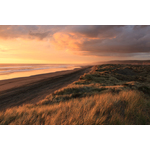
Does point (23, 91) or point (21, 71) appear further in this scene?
point (21, 71)

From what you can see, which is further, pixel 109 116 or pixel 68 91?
pixel 68 91

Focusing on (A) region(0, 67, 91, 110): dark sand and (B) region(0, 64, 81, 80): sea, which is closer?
(A) region(0, 67, 91, 110): dark sand

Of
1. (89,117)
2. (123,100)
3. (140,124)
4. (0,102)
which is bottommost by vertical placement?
(140,124)

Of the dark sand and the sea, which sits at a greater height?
the sea

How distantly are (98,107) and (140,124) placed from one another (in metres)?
1.49

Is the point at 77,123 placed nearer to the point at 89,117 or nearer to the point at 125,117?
the point at 89,117

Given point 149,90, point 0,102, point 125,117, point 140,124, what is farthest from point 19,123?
point 149,90

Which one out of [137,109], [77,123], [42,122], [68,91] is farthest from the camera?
[68,91]

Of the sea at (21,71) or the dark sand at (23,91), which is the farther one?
the sea at (21,71)

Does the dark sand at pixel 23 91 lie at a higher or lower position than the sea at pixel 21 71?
lower

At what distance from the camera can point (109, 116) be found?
133 inches

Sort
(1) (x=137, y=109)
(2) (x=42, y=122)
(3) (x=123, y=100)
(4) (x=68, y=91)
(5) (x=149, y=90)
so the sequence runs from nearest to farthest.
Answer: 1. (2) (x=42, y=122)
2. (1) (x=137, y=109)
3. (3) (x=123, y=100)
4. (5) (x=149, y=90)
5. (4) (x=68, y=91)

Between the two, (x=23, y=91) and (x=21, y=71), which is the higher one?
(x=21, y=71)

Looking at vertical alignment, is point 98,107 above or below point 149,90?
below
